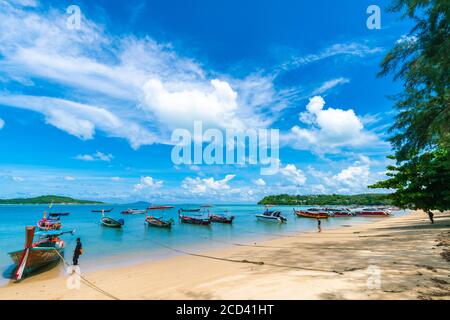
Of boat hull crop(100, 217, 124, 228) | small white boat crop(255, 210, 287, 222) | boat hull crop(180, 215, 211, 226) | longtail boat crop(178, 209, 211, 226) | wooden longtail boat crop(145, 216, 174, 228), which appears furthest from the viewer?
small white boat crop(255, 210, 287, 222)

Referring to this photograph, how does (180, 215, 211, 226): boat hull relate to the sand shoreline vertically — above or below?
below

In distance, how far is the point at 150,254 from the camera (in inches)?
926

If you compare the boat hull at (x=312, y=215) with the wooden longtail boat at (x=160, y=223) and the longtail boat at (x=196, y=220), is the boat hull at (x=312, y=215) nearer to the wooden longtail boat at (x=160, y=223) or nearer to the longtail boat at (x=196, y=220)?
the longtail boat at (x=196, y=220)

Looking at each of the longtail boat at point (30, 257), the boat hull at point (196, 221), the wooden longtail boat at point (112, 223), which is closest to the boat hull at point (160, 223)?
the wooden longtail boat at point (112, 223)

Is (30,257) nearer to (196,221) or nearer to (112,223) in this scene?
(112,223)

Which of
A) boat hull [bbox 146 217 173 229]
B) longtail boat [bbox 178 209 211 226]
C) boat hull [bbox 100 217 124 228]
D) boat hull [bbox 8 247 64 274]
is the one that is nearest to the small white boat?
longtail boat [bbox 178 209 211 226]

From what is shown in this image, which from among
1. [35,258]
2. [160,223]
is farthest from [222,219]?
[35,258]

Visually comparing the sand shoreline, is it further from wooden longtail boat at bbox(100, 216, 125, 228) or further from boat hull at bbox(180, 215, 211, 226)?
boat hull at bbox(180, 215, 211, 226)

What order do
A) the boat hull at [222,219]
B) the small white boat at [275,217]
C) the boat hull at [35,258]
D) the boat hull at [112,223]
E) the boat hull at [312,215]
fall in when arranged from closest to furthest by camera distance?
the boat hull at [35,258] → the boat hull at [112,223] → the boat hull at [222,219] → the small white boat at [275,217] → the boat hull at [312,215]

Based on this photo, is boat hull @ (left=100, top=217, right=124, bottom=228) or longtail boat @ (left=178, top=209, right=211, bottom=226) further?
longtail boat @ (left=178, top=209, right=211, bottom=226)

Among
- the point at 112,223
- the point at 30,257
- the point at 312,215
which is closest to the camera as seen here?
the point at 30,257

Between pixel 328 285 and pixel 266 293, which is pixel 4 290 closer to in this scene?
pixel 266 293

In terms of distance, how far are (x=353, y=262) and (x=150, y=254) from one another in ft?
57.8

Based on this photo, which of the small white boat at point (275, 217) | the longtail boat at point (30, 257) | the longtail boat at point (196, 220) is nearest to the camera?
the longtail boat at point (30, 257)
